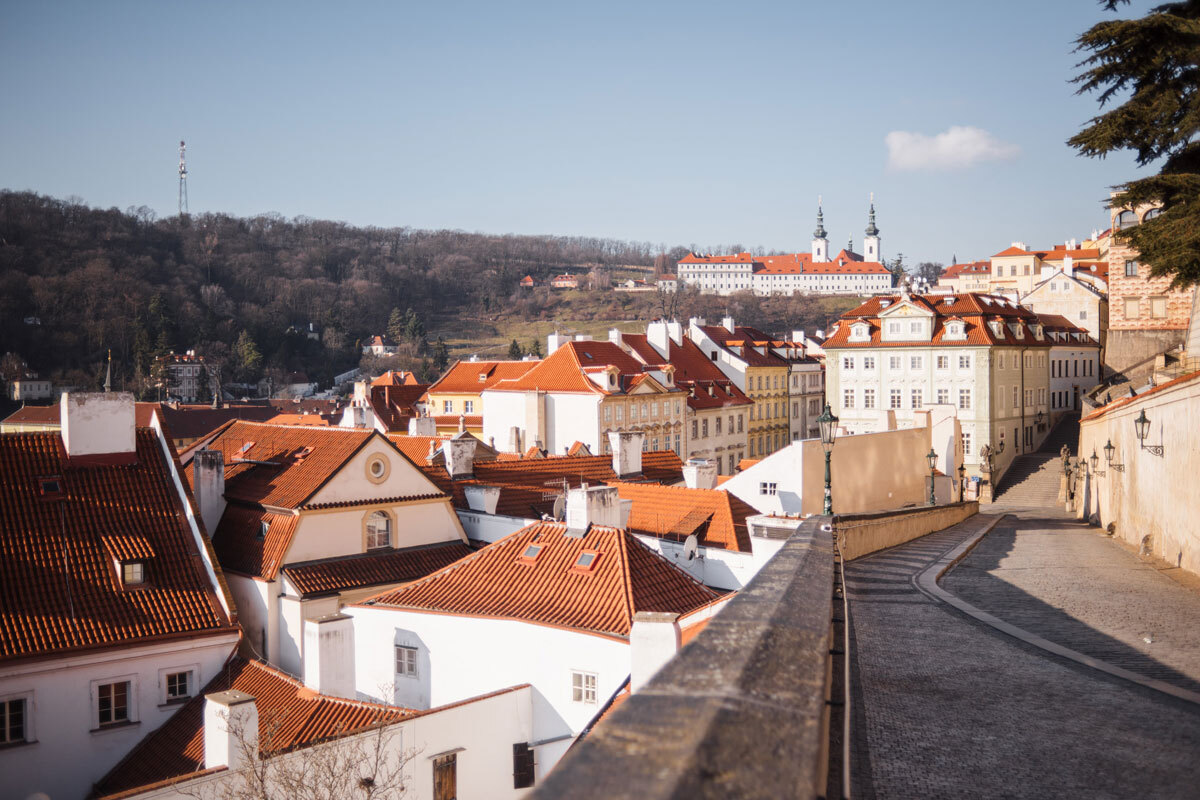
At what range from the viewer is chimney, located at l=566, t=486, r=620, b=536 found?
734 inches

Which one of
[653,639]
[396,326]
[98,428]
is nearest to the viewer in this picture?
[653,639]

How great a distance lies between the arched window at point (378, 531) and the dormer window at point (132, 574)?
4.93m

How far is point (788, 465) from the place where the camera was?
927 inches

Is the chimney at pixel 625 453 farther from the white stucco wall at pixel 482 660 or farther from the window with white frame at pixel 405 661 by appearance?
the window with white frame at pixel 405 661

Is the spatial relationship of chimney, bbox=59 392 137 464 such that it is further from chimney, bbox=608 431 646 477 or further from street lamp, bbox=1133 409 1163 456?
street lamp, bbox=1133 409 1163 456

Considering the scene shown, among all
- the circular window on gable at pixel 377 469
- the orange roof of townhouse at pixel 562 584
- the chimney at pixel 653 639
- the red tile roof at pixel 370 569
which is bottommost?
the red tile roof at pixel 370 569

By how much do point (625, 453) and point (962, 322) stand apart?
2620cm

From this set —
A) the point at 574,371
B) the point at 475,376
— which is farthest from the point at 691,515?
the point at 475,376

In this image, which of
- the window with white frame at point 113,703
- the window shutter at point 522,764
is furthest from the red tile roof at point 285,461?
the window shutter at point 522,764

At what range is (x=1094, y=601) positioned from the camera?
11.4 metres

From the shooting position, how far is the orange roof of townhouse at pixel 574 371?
48812mm

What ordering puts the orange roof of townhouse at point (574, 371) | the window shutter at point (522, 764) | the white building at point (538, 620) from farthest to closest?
the orange roof of townhouse at point (574, 371) → the white building at point (538, 620) → the window shutter at point (522, 764)

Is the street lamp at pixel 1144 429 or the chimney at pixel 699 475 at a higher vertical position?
the street lamp at pixel 1144 429

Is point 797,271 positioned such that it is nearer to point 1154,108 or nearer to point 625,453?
point 625,453
